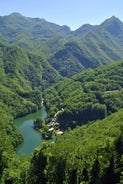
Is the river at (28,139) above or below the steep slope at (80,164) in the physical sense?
above

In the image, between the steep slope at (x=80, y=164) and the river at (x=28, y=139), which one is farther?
the river at (x=28, y=139)

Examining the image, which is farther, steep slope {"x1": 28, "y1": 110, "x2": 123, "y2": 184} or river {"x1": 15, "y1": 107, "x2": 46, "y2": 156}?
river {"x1": 15, "y1": 107, "x2": 46, "y2": 156}

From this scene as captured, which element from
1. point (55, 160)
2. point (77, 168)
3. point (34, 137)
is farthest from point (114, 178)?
point (34, 137)

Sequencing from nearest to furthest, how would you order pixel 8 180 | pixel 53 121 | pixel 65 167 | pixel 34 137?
pixel 65 167, pixel 8 180, pixel 34 137, pixel 53 121

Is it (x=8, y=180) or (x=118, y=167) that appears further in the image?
(x=8, y=180)

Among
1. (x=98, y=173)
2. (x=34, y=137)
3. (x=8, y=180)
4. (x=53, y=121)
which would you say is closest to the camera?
(x=98, y=173)

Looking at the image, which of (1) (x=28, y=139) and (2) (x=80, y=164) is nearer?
(2) (x=80, y=164)

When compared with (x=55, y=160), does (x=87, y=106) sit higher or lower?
higher

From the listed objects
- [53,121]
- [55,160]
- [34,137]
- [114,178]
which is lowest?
[114,178]

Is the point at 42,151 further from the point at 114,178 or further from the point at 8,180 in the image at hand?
the point at 114,178

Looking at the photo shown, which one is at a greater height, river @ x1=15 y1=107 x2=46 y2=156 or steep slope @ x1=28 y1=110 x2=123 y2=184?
river @ x1=15 y1=107 x2=46 y2=156

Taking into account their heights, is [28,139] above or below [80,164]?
above
